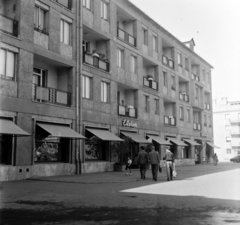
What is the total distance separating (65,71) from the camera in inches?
858

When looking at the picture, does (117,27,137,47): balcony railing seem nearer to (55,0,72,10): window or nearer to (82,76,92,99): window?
(82,76,92,99): window

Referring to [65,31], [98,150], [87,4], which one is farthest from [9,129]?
[87,4]

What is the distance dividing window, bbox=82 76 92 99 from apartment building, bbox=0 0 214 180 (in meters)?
0.07

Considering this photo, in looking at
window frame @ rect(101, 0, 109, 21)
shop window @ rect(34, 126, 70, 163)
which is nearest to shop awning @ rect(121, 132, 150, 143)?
shop window @ rect(34, 126, 70, 163)

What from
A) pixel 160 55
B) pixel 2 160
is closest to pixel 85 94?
pixel 2 160

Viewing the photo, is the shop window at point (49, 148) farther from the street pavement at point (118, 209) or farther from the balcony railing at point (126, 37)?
the balcony railing at point (126, 37)

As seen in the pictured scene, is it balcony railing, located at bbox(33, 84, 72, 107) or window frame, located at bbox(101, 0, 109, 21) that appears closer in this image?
balcony railing, located at bbox(33, 84, 72, 107)

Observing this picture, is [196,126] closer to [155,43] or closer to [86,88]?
[155,43]

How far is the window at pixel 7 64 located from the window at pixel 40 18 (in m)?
2.70

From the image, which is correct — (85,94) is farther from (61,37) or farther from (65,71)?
(61,37)

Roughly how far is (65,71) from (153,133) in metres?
12.7

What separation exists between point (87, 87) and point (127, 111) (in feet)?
18.0

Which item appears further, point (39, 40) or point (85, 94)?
point (85, 94)

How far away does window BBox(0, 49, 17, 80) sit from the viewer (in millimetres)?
16844
